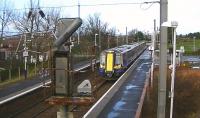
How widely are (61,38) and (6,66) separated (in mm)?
46357

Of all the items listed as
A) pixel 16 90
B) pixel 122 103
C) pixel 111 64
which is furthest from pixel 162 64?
pixel 111 64

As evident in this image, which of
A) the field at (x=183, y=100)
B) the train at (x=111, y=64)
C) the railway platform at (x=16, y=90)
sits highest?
the train at (x=111, y=64)

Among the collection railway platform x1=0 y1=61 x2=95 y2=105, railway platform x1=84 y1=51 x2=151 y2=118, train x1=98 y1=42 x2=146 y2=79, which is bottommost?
railway platform x1=84 y1=51 x2=151 y2=118

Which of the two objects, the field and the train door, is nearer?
the field

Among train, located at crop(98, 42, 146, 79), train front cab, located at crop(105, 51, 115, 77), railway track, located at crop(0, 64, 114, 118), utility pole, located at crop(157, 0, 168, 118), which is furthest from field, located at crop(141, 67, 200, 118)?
utility pole, located at crop(157, 0, 168, 118)

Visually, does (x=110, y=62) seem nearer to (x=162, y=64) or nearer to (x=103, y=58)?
(x=103, y=58)

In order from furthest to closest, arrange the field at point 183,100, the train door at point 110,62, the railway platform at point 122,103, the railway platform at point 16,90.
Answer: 1. the train door at point 110,62
2. the field at point 183,100
3. the railway platform at point 16,90
4. the railway platform at point 122,103

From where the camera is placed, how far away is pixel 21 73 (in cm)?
5750

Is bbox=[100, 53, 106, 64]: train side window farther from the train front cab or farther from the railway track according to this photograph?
the railway track

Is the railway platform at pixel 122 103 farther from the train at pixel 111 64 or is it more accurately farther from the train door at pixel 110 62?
the train door at pixel 110 62

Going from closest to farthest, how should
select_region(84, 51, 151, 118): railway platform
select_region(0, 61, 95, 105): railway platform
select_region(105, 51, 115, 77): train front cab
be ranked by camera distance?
select_region(84, 51, 151, 118): railway platform
select_region(0, 61, 95, 105): railway platform
select_region(105, 51, 115, 77): train front cab

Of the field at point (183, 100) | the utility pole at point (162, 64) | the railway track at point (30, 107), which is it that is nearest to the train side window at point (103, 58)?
the field at point (183, 100)

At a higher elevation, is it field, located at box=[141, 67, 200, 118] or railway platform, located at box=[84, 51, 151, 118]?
railway platform, located at box=[84, 51, 151, 118]

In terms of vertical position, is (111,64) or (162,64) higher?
(162,64)
